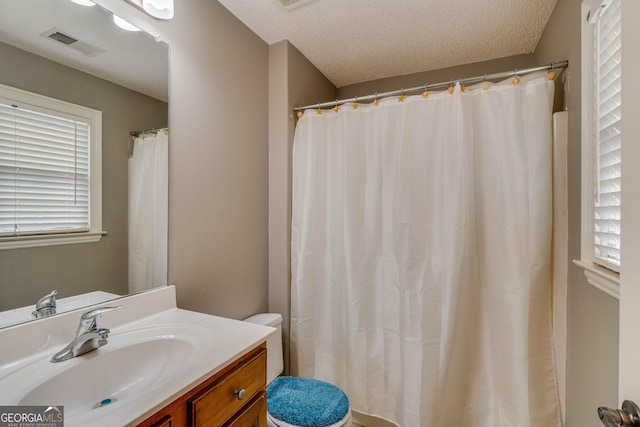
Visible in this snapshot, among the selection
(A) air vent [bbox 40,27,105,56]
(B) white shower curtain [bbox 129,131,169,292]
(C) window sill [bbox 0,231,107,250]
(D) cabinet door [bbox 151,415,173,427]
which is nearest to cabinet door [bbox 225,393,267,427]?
(D) cabinet door [bbox 151,415,173,427]

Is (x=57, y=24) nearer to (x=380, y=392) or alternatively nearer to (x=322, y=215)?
(x=322, y=215)

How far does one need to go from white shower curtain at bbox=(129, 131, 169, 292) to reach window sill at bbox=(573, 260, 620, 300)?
1.60 metres

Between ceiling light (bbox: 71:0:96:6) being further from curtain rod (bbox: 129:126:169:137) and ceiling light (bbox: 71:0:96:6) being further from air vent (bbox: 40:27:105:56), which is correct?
curtain rod (bbox: 129:126:169:137)

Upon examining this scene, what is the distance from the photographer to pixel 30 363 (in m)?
0.81

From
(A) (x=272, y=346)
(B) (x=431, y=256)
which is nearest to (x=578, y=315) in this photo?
(B) (x=431, y=256)

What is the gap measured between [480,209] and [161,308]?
1615 mm

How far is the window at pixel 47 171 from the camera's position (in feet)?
2.71

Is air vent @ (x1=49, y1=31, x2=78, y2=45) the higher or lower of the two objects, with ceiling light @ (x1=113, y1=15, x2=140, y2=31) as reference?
lower

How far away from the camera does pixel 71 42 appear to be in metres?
0.97

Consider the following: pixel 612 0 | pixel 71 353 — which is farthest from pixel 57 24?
pixel 612 0

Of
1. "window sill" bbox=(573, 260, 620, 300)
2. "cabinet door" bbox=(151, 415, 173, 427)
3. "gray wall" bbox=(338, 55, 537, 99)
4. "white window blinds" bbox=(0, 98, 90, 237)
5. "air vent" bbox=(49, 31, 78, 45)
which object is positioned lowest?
"cabinet door" bbox=(151, 415, 173, 427)

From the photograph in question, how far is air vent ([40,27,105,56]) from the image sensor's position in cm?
92

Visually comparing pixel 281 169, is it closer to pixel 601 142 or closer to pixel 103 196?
pixel 103 196

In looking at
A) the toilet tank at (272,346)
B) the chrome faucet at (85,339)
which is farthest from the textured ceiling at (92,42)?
the toilet tank at (272,346)
